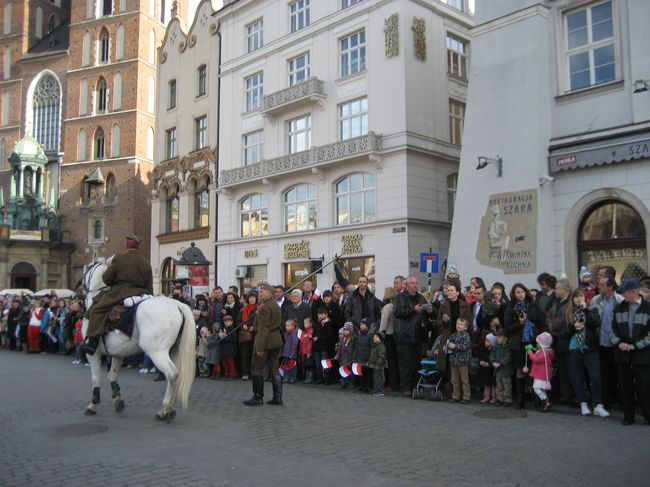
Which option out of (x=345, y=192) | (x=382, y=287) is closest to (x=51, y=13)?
(x=345, y=192)

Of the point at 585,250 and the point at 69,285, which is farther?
the point at 69,285

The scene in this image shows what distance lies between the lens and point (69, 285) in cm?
5022

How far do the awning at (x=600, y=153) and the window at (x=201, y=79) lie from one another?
1037 inches

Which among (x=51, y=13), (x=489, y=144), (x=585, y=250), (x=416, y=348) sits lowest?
(x=416, y=348)

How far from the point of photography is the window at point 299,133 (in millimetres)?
29406

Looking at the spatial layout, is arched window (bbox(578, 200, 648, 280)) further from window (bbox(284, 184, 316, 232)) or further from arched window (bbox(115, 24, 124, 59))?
arched window (bbox(115, 24, 124, 59))

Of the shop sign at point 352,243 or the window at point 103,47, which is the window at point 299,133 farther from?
the window at point 103,47

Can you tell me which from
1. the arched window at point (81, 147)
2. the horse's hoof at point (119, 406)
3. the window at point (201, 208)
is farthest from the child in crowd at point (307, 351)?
the arched window at point (81, 147)

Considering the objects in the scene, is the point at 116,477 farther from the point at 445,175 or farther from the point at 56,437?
the point at 445,175

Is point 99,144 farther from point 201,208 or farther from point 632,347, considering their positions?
point 632,347

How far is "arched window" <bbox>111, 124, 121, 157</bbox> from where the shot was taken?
48.9 metres

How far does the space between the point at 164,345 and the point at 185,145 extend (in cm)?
3021

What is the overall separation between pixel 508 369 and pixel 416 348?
2.23m

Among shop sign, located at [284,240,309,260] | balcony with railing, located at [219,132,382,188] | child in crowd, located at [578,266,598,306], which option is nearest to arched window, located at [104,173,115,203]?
balcony with railing, located at [219,132,382,188]
